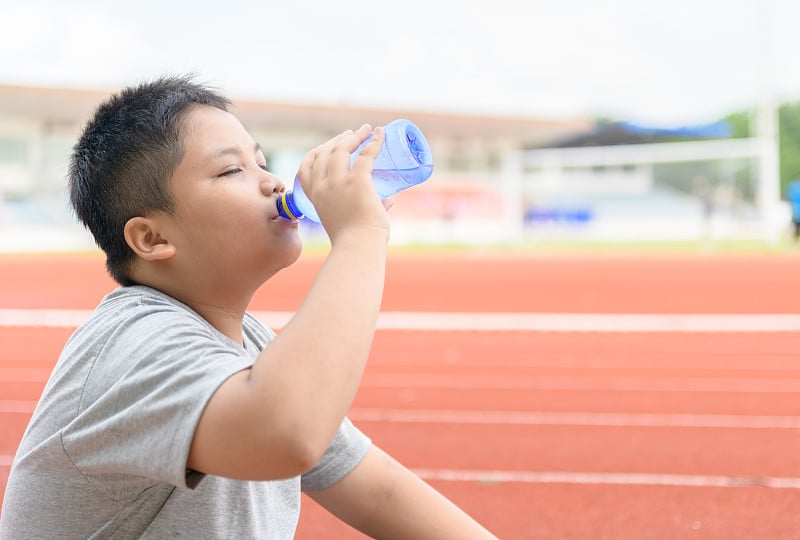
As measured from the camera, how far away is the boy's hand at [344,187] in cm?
136

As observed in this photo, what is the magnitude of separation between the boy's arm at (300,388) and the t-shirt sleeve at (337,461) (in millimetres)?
470

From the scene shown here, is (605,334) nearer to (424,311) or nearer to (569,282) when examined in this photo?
(424,311)

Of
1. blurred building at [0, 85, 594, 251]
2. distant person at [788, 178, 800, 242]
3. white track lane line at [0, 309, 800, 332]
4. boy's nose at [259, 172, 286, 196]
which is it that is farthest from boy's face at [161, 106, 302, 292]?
blurred building at [0, 85, 594, 251]

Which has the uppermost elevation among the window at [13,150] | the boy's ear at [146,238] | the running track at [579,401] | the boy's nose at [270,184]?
the window at [13,150]

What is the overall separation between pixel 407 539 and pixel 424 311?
8500 mm

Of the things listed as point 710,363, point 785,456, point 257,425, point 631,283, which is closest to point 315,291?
point 257,425

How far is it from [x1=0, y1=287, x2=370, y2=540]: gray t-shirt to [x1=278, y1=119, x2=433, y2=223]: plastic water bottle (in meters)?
0.32

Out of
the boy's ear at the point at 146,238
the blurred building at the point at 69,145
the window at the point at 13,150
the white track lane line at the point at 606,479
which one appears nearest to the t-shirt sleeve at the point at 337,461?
the boy's ear at the point at 146,238

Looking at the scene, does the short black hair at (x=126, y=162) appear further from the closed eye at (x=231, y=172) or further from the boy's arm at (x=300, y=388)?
the boy's arm at (x=300, y=388)

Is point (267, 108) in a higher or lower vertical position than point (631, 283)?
higher

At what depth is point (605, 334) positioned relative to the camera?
26.9 feet

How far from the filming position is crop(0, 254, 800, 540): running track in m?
3.41

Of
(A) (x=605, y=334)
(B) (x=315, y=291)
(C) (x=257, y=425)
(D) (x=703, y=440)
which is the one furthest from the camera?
(A) (x=605, y=334)

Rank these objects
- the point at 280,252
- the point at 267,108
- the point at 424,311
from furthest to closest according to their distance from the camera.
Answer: the point at 267,108 → the point at 424,311 → the point at 280,252
